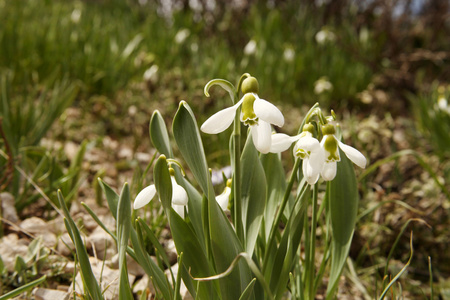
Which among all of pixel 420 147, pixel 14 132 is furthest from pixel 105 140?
pixel 420 147

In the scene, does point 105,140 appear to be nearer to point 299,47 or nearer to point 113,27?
point 113,27

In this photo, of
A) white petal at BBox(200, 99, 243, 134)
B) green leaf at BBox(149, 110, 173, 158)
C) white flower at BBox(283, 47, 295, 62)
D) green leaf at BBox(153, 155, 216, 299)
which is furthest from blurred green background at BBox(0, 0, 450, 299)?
white petal at BBox(200, 99, 243, 134)

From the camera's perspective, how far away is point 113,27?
4297mm

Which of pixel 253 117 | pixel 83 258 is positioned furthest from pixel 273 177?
pixel 83 258

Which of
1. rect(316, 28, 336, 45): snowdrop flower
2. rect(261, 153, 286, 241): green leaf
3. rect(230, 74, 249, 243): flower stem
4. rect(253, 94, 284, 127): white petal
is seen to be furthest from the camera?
rect(316, 28, 336, 45): snowdrop flower

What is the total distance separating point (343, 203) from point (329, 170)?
0.25 meters

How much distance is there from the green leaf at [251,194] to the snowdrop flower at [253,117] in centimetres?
20

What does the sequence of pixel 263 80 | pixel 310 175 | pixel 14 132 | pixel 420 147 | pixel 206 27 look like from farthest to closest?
pixel 206 27 → pixel 263 80 → pixel 420 147 → pixel 14 132 → pixel 310 175

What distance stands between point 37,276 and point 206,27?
423 centimetres

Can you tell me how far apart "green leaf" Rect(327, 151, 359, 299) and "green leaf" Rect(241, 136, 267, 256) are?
18 cm

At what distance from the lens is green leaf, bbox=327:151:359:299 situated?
3.62 feet

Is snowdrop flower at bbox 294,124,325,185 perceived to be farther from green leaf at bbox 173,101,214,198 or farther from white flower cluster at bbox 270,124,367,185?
green leaf at bbox 173,101,214,198

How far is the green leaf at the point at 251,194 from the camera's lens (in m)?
1.04

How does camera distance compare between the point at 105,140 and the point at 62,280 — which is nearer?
the point at 62,280
